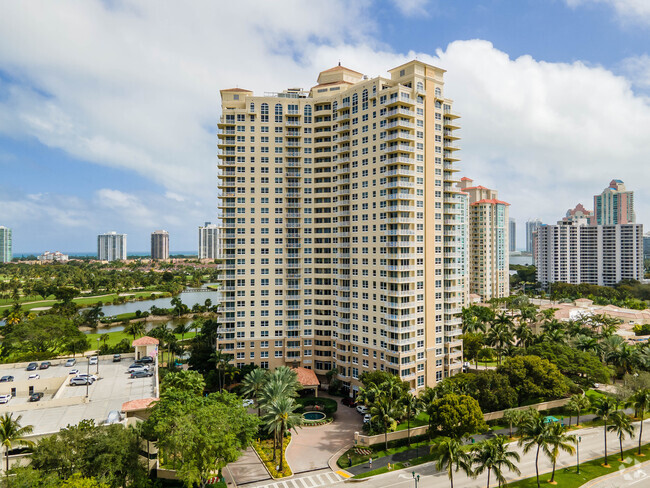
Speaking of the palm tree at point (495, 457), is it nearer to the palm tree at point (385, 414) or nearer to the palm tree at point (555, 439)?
the palm tree at point (555, 439)

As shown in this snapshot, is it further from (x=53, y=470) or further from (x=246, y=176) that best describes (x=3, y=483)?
(x=246, y=176)

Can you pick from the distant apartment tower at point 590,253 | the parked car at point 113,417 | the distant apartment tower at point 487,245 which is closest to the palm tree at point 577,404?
the parked car at point 113,417

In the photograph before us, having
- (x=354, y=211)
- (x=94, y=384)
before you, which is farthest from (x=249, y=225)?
(x=94, y=384)

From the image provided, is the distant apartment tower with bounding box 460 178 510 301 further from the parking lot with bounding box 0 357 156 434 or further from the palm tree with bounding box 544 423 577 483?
the parking lot with bounding box 0 357 156 434

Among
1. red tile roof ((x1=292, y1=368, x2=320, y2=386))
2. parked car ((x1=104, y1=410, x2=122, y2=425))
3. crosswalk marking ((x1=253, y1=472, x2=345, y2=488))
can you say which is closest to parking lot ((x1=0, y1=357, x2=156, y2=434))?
parked car ((x1=104, y1=410, x2=122, y2=425))

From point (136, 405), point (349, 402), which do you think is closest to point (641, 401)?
point (349, 402)

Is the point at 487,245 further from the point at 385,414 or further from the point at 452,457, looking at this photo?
the point at 452,457
